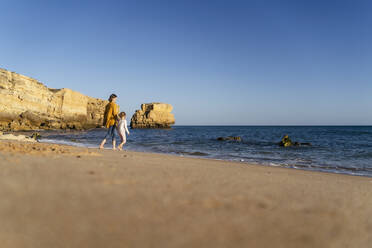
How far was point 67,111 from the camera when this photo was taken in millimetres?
44312

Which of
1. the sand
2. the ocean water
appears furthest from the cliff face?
the sand

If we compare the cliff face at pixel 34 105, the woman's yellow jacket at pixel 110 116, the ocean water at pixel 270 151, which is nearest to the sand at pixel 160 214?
the woman's yellow jacket at pixel 110 116

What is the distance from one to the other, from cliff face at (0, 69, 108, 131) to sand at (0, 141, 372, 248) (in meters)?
34.2

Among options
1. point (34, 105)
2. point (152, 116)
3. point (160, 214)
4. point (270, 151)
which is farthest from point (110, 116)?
point (152, 116)

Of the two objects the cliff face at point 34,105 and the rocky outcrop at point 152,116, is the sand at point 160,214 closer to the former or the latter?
the cliff face at point 34,105

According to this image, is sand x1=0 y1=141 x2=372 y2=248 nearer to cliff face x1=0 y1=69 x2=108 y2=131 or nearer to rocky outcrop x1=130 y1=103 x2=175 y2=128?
cliff face x1=0 y1=69 x2=108 y2=131

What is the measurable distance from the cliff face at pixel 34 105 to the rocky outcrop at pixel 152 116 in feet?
73.7

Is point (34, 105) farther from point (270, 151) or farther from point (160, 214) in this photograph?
point (160, 214)

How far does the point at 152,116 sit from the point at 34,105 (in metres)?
37.1

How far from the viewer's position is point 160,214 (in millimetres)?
1754

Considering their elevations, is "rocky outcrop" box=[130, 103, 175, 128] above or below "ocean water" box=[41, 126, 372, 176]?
above

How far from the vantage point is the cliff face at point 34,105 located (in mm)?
30781

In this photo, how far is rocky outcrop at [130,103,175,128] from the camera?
231 feet

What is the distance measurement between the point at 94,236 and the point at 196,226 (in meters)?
0.67
